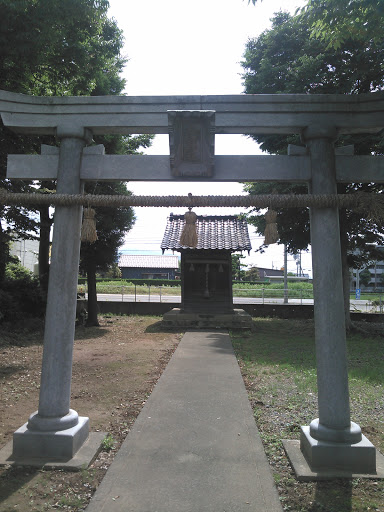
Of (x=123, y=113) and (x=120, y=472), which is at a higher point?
(x=123, y=113)

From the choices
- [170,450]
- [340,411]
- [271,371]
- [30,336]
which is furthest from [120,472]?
[30,336]

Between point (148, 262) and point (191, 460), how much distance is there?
47990 millimetres

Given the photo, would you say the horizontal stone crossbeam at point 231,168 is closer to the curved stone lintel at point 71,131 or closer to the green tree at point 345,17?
the curved stone lintel at point 71,131

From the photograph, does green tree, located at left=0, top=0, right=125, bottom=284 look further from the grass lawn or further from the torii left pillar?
the grass lawn

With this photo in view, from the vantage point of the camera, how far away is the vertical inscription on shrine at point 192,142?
3627mm

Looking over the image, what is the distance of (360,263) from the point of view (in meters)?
14.8

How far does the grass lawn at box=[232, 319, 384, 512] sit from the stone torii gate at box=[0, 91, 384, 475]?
0.42 metres

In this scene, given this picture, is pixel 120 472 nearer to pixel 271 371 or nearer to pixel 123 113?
pixel 123 113

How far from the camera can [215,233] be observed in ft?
51.0

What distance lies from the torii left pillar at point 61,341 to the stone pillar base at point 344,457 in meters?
2.36

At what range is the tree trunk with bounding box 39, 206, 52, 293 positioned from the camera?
537 inches

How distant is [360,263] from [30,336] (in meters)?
12.6

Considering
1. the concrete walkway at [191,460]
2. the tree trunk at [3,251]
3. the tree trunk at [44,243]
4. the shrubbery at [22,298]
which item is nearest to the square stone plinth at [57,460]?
the concrete walkway at [191,460]

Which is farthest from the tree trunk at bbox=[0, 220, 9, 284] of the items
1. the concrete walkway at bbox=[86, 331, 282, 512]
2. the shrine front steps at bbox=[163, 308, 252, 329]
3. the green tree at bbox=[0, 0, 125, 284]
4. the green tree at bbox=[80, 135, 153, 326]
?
the concrete walkway at bbox=[86, 331, 282, 512]
